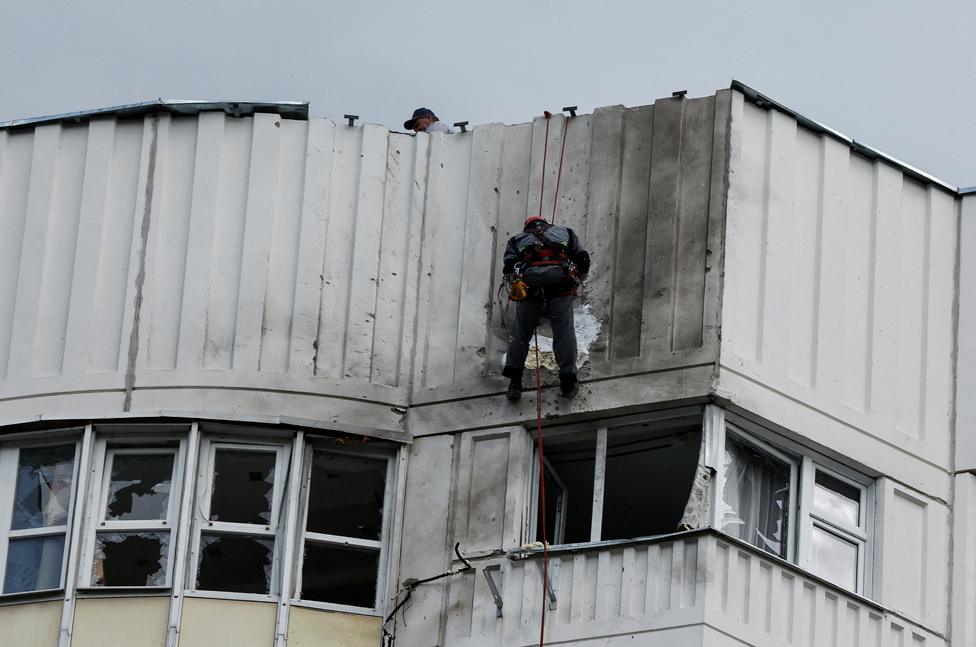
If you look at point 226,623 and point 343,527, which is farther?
point 343,527

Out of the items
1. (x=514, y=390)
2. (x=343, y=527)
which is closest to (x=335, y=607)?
(x=343, y=527)

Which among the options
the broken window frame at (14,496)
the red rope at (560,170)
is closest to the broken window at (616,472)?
the red rope at (560,170)

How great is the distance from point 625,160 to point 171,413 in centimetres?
509

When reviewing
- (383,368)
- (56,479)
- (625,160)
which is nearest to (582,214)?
(625,160)

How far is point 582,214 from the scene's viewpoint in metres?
23.5

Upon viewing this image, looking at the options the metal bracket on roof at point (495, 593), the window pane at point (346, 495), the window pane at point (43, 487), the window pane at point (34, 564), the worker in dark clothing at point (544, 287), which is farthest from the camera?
the window pane at point (43, 487)

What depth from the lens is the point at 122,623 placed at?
22250 millimetres

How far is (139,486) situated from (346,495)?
6.55ft

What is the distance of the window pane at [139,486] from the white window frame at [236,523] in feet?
1.26

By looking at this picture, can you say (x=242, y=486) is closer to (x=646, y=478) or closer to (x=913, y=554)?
(x=646, y=478)

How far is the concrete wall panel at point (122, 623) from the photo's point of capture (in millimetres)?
22188

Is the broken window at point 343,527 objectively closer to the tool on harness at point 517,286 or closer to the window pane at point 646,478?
the tool on harness at point 517,286

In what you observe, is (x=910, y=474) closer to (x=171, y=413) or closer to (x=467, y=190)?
(x=467, y=190)

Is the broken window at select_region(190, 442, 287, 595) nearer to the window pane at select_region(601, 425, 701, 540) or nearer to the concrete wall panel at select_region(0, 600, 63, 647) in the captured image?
the concrete wall panel at select_region(0, 600, 63, 647)
